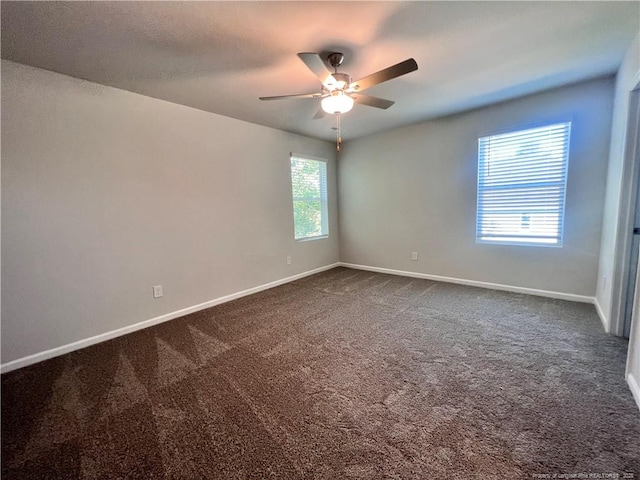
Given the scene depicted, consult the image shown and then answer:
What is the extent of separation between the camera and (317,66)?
173cm

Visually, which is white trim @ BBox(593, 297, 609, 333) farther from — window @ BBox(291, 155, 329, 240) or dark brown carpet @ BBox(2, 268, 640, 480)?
window @ BBox(291, 155, 329, 240)

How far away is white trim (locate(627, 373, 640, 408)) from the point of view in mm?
1502

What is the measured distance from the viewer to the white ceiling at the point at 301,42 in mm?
1566

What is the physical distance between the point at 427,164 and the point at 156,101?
343 cm

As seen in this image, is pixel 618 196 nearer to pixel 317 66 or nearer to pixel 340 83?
pixel 340 83

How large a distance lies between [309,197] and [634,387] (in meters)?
3.91

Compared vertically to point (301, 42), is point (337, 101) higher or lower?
lower

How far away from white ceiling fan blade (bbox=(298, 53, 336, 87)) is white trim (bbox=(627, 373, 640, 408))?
2.65 m

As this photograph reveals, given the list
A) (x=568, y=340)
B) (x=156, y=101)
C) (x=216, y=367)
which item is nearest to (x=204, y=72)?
(x=156, y=101)

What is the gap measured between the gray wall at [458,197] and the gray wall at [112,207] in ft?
6.11

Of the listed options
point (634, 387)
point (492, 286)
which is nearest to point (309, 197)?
point (492, 286)

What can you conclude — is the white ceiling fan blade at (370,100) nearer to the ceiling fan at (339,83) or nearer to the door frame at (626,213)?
the ceiling fan at (339,83)

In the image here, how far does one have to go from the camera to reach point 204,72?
2227 millimetres

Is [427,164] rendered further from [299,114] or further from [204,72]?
[204,72]
